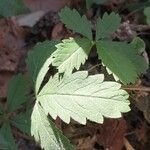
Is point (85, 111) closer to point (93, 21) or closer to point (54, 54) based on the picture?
point (54, 54)

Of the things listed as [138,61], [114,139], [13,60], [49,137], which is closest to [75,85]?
[49,137]

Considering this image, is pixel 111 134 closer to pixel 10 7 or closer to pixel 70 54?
pixel 70 54

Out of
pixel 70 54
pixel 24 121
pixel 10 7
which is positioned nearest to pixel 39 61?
pixel 70 54

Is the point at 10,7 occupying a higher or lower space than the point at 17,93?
higher

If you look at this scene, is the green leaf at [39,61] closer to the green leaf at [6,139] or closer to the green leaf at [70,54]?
the green leaf at [70,54]

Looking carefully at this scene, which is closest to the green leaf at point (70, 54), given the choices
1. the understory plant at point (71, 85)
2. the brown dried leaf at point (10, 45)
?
the understory plant at point (71, 85)

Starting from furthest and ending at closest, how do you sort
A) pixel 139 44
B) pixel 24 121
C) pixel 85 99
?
pixel 139 44 < pixel 24 121 < pixel 85 99
